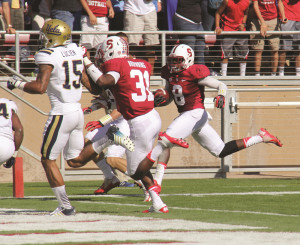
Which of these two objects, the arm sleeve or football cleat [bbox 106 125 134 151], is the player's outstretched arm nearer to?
the arm sleeve

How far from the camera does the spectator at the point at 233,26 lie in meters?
14.4

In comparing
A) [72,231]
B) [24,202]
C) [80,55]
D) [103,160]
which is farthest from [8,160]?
[72,231]

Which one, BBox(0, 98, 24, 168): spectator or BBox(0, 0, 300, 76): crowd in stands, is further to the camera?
BBox(0, 0, 300, 76): crowd in stands

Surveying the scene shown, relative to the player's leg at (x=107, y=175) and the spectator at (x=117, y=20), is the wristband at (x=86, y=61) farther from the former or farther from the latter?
the spectator at (x=117, y=20)

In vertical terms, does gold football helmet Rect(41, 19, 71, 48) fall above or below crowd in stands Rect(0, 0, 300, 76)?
above

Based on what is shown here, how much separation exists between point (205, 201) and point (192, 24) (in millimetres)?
6055

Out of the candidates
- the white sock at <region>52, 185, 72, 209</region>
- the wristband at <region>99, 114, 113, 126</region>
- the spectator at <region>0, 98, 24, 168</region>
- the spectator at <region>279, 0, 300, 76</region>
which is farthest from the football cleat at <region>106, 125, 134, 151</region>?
the spectator at <region>279, 0, 300, 76</region>

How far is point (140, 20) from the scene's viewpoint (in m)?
14.2

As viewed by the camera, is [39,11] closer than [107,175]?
No

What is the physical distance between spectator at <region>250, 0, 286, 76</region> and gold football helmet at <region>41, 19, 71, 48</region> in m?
7.36

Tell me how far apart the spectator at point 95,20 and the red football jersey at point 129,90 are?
5.85 meters

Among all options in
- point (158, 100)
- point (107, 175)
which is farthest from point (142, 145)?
point (107, 175)

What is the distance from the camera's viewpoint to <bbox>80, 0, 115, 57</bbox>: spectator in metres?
13.9

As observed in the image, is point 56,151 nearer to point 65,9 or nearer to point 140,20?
point 65,9
